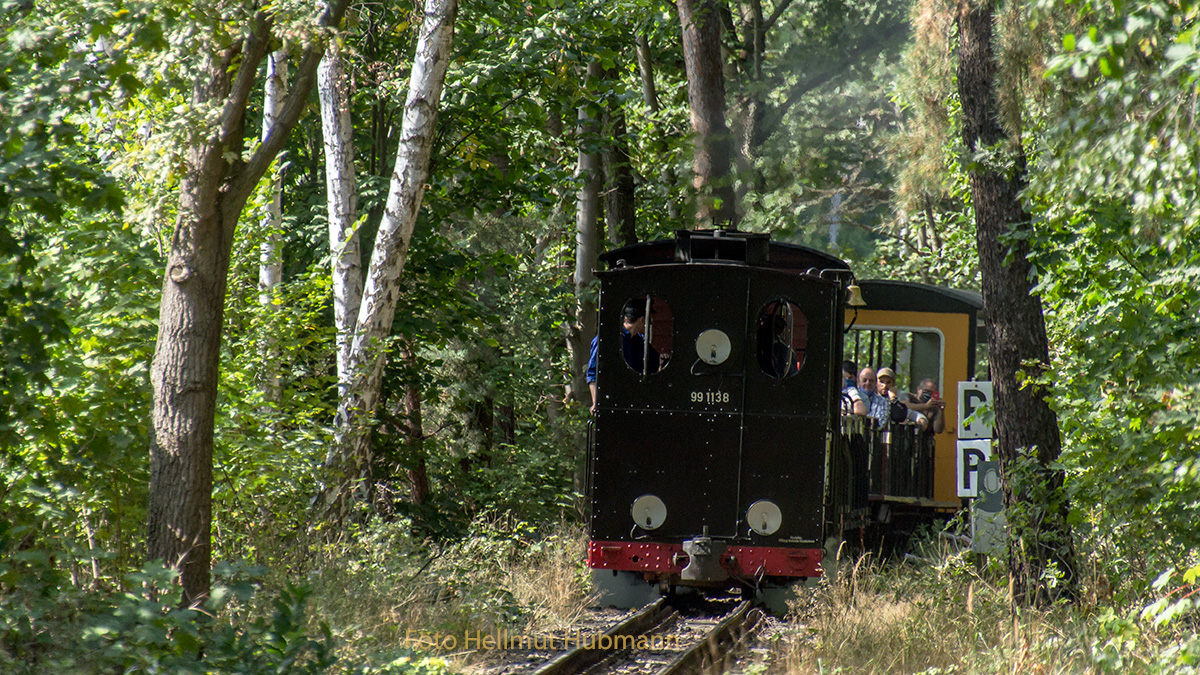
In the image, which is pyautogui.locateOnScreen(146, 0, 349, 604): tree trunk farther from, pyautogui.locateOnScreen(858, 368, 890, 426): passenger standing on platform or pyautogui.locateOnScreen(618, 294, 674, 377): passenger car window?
pyautogui.locateOnScreen(858, 368, 890, 426): passenger standing on platform

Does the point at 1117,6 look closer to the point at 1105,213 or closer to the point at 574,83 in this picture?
the point at 1105,213

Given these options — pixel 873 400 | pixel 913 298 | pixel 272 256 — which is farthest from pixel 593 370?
pixel 913 298

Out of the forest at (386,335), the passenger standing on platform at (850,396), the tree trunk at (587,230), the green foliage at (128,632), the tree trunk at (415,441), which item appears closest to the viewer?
the green foliage at (128,632)

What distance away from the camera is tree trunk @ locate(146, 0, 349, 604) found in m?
6.11

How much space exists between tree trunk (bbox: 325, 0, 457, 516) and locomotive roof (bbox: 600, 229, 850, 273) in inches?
68.5

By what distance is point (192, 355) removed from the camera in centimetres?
614

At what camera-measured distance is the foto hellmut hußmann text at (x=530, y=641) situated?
7203 mm

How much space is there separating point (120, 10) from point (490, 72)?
6.84 meters

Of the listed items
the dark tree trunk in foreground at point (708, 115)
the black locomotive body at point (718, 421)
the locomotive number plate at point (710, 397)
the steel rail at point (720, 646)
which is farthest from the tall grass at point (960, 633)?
the dark tree trunk in foreground at point (708, 115)

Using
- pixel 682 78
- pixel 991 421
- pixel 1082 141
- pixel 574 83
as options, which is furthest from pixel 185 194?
pixel 682 78

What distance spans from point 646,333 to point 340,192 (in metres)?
3.19

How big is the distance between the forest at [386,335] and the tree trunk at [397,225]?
1.0 inches

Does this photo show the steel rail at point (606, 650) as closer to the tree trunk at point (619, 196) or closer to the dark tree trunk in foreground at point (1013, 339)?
the dark tree trunk in foreground at point (1013, 339)

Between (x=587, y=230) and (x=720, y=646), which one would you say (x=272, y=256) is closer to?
(x=720, y=646)
